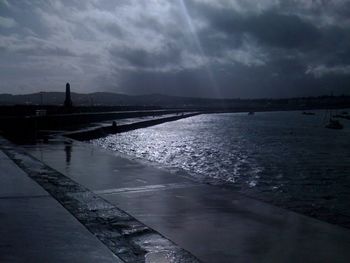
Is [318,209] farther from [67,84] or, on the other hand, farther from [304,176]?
[67,84]

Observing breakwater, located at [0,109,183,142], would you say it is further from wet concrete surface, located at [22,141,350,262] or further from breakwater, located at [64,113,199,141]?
wet concrete surface, located at [22,141,350,262]

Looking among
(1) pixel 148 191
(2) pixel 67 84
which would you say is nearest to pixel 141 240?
(1) pixel 148 191

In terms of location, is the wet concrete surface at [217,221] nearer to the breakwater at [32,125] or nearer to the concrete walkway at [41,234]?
the concrete walkway at [41,234]

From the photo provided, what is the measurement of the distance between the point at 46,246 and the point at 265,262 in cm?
239

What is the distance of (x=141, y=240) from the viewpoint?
547 centimetres

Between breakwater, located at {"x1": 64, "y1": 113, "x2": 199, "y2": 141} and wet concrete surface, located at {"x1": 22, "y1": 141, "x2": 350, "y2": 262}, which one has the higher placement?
wet concrete surface, located at {"x1": 22, "y1": 141, "x2": 350, "y2": 262}

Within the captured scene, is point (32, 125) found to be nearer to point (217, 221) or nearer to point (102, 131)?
point (102, 131)

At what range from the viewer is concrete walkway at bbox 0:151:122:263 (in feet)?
15.4

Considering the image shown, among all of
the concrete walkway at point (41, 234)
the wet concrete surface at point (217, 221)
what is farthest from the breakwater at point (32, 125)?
the concrete walkway at point (41, 234)

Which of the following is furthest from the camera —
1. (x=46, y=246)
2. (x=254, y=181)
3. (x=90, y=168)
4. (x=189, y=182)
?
(x=254, y=181)

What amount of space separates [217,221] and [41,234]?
2379 millimetres

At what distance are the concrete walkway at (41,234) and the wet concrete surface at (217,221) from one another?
0.98m

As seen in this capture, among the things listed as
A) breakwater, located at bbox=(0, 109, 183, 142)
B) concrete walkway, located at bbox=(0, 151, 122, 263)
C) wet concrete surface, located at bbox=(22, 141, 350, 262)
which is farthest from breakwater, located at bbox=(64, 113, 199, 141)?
concrete walkway, located at bbox=(0, 151, 122, 263)

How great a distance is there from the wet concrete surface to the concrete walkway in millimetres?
976
